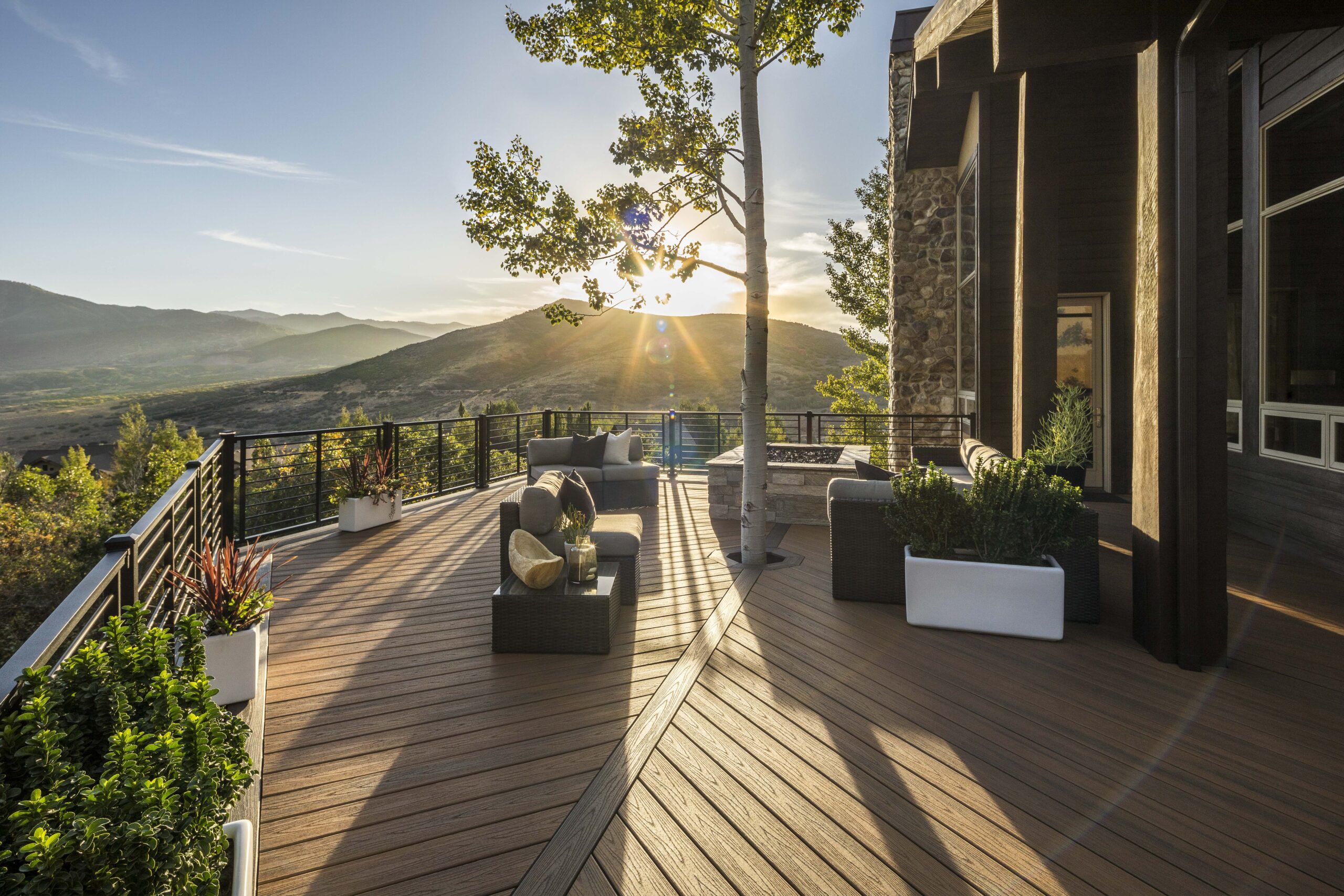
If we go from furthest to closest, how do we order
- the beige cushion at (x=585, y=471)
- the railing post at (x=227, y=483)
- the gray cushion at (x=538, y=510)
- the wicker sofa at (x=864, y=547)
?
the beige cushion at (x=585, y=471), the railing post at (x=227, y=483), the wicker sofa at (x=864, y=547), the gray cushion at (x=538, y=510)

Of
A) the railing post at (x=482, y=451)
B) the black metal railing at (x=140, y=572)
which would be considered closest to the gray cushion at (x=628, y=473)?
the railing post at (x=482, y=451)

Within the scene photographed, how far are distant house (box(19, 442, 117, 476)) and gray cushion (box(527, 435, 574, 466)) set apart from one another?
1186 inches

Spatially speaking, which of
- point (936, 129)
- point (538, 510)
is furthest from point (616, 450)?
point (936, 129)

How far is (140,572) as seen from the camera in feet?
7.09

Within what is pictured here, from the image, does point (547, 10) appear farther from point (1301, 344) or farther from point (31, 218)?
point (31, 218)

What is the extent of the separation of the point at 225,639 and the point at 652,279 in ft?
13.4

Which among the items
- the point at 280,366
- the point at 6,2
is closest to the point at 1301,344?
the point at 6,2

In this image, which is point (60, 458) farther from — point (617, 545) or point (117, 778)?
point (117, 778)

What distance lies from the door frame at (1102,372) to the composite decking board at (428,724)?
4989 mm

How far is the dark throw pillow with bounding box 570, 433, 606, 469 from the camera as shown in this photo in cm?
662

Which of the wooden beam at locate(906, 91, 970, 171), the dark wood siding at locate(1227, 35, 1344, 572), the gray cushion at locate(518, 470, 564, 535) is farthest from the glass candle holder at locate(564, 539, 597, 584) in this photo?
the wooden beam at locate(906, 91, 970, 171)

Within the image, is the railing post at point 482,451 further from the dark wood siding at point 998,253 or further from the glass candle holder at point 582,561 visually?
the dark wood siding at point 998,253

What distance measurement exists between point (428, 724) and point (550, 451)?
453cm

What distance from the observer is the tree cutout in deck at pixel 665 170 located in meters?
4.52
